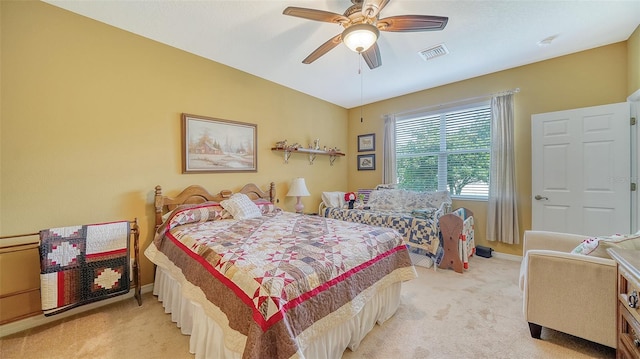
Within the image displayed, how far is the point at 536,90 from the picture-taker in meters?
3.22

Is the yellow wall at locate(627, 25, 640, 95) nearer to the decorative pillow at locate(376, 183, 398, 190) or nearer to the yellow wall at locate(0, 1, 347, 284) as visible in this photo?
the decorative pillow at locate(376, 183, 398, 190)

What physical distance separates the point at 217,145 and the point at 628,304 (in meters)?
3.62

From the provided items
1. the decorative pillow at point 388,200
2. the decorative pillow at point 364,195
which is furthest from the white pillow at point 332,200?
the decorative pillow at point 388,200

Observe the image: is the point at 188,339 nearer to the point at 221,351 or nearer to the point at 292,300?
the point at 221,351

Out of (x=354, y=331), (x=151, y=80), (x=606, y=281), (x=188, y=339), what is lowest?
(x=188, y=339)

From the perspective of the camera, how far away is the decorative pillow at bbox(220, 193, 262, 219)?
2752mm

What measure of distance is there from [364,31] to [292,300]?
1.84 m

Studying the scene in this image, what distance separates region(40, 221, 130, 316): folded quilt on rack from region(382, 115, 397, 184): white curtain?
12.8 feet

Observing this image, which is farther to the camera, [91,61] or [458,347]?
[91,61]

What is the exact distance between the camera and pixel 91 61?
2.28 m

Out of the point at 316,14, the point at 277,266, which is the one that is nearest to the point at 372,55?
the point at 316,14

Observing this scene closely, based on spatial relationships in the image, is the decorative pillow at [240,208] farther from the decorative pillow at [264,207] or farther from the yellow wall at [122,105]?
the yellow wall at [122,105]

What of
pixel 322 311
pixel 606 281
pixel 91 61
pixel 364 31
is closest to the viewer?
pixel 322 311

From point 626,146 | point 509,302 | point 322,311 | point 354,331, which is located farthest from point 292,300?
point 626,146
